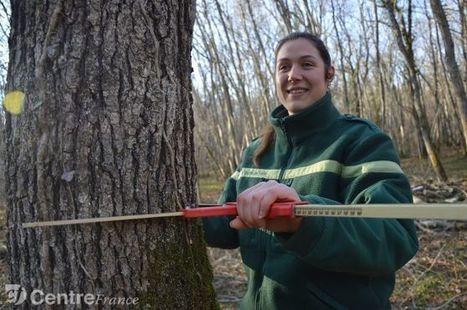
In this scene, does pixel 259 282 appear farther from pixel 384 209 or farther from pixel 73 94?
pixel 73 94

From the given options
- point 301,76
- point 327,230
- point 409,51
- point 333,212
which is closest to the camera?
point 333,212

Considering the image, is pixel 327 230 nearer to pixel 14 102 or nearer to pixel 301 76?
pixel 301 76

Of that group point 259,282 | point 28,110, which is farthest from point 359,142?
point 28,110

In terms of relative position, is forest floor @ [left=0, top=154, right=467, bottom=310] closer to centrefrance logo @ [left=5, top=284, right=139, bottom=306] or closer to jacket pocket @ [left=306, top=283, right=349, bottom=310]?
centrefrance logo @ [left=5, top=284, right=139, bottom=306]

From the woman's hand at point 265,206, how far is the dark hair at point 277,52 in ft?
2.60

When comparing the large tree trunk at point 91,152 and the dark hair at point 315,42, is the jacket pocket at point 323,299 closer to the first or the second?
the large tree trunk at point 91,152

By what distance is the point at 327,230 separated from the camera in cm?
125

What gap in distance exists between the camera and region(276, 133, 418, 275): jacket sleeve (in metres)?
1.25

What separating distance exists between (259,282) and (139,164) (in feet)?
2.47

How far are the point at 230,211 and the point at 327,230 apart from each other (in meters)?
0.30

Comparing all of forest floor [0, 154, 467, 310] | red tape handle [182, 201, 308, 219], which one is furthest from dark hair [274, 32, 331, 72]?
forest floor [0, 154, 467, 310]

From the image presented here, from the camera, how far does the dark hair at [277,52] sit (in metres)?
1.91

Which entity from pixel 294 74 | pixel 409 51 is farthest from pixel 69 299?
pixel 409 51

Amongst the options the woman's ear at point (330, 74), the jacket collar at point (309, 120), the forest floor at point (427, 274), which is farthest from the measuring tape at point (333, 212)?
the forest floor at point (427, 274)
